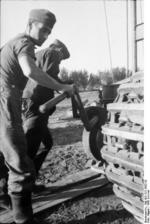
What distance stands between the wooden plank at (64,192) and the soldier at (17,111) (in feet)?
1.23

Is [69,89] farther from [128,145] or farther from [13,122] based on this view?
[128,145]

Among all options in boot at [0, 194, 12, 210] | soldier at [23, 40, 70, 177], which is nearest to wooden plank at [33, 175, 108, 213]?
boot at [0, 194, 12, 210]

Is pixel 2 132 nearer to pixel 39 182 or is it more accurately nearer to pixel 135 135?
pixel 135 135

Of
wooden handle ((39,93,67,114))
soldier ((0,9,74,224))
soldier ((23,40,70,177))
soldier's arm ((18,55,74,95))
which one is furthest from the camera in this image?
soldier ((23,40,70,177))

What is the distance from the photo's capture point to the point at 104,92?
15.5 feet

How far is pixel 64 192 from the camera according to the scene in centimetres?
342

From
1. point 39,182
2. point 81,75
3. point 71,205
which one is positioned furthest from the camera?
point 81,75

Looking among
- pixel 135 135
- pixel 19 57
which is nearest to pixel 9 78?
pixel 19 57

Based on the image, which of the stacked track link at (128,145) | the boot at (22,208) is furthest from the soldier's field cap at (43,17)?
the boot at (22,208)

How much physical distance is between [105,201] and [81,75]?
39.4ft

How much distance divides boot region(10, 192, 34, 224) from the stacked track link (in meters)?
0.75

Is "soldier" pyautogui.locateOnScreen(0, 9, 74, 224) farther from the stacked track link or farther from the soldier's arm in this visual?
the stacked track link

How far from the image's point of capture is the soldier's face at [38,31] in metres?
2.64

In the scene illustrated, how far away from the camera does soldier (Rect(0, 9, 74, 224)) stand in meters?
2.49
